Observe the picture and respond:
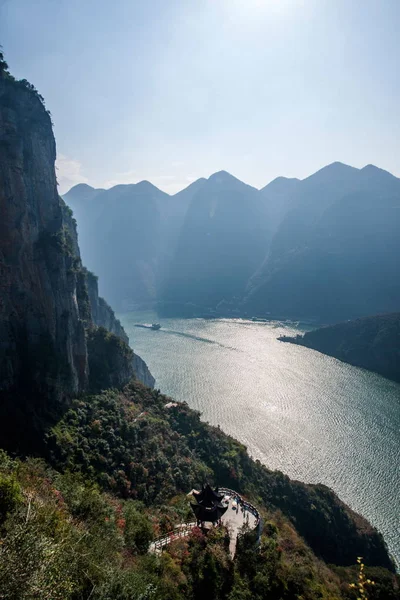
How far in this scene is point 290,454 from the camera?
5741 centimetres

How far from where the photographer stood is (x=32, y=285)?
37.2 metres

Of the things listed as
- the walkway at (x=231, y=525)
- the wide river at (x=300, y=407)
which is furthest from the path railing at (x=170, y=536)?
the wide river at (x=300, y=407)

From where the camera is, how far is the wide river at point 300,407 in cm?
5131

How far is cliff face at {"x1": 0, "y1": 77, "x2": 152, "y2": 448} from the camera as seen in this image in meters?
32.8

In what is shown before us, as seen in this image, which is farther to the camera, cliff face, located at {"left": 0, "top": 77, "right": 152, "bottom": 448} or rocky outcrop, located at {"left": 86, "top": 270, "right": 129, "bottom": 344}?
rocky outcrop, located at {"left": 86, "top": 270, "right": 129, "bottom": 344}

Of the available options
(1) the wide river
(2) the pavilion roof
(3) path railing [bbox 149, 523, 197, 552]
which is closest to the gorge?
(3) path railing [bbox 149, 523, 197, 552]

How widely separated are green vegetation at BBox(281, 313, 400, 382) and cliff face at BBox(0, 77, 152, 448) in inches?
3446

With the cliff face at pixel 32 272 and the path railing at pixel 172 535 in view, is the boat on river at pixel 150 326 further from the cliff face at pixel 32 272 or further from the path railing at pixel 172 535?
the path railing at pixel 172 535

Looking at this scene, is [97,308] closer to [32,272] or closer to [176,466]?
[32,272]

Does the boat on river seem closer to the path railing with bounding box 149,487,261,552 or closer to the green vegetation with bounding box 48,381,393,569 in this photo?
the green vegetation with bounding box 48,381,393,569

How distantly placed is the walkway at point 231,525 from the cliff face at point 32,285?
1480 cm

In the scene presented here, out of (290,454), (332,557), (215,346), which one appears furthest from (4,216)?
(215,346)

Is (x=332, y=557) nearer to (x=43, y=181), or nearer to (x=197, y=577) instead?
(x=197, y=577)

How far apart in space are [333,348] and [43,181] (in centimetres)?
10284
